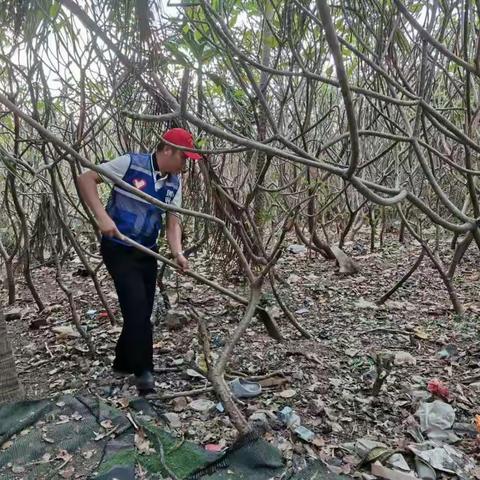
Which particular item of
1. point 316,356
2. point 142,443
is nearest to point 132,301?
point 142,443

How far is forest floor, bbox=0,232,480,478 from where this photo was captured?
245 centimetres

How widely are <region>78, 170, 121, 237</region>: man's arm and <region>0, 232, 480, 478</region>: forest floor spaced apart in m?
0.91

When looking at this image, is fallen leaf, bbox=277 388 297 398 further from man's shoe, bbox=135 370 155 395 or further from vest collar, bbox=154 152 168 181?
vest collar, bbox=154 152 168 181

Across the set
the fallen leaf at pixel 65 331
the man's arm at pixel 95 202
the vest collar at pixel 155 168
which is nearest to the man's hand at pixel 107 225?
the man's arm at pixel 95 202

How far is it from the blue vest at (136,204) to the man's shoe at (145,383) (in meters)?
0.73

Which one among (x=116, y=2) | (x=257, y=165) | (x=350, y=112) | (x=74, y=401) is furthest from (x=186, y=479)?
(x=257, y=165)

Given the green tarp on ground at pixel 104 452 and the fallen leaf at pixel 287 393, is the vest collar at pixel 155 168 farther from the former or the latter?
the fallen leaf at pixel 287 393

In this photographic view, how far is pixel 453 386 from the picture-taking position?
2801mm

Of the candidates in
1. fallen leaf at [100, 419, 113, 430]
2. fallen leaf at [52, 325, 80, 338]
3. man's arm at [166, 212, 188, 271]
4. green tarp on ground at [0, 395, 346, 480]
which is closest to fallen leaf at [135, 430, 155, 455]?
green tarp on ground at [0, 395, 346, 480]

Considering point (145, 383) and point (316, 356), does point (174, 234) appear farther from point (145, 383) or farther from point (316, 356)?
point (316, 356)

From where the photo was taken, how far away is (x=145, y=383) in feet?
8.93

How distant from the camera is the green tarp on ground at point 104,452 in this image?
200 cm

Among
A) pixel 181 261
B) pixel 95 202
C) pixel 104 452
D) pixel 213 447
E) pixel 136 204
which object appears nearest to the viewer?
pixel 104 452

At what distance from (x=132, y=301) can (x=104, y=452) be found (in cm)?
82
